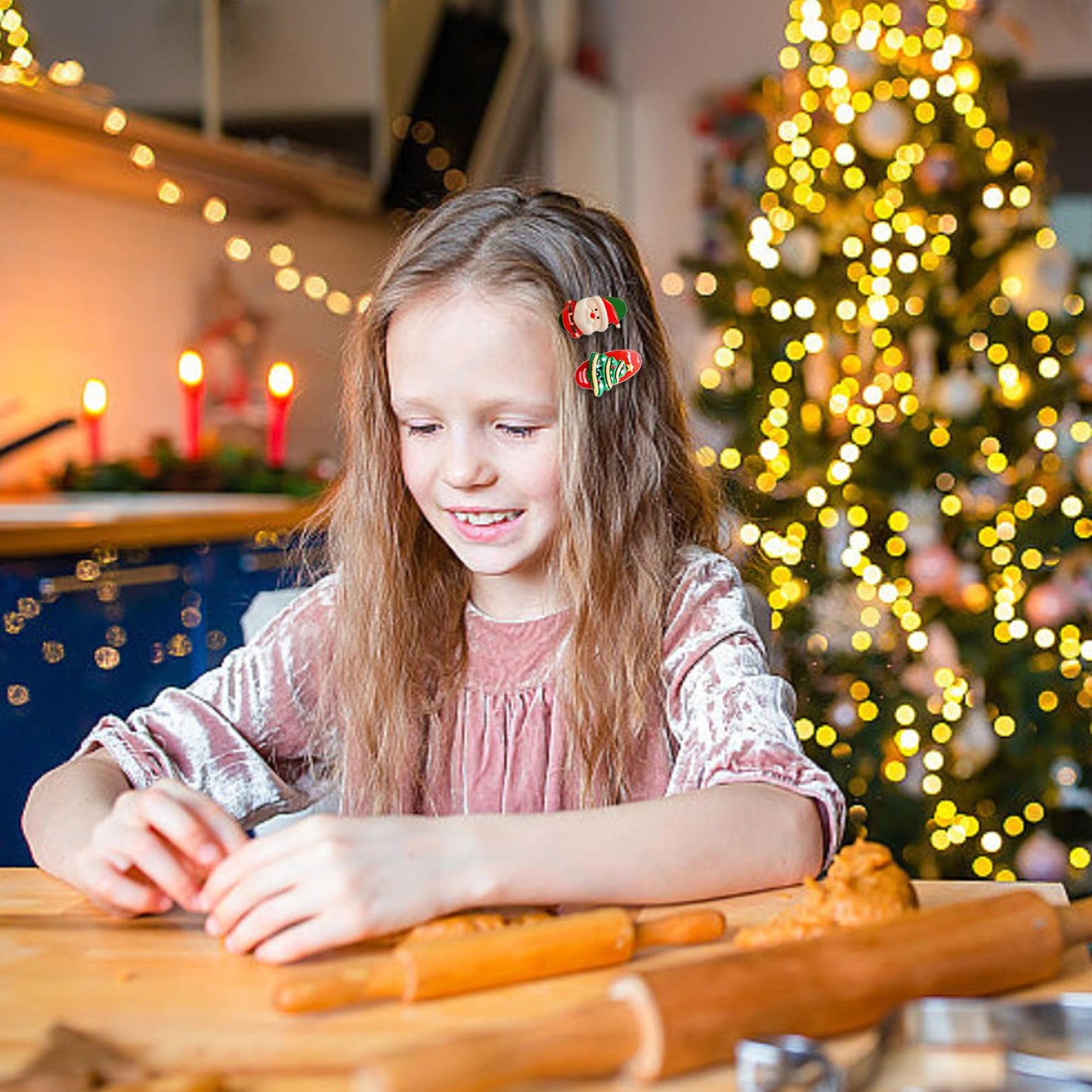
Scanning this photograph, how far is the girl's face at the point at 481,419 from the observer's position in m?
1.13

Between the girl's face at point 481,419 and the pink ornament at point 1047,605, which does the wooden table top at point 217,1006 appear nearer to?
the girl's face at point 481,419

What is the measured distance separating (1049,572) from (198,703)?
6.26 feet

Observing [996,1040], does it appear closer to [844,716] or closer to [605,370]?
[605,370]

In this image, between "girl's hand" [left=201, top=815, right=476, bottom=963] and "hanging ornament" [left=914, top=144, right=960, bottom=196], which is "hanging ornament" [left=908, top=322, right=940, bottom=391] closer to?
"hanging ornament" [left=914, top=144, right=960, bottom=196]

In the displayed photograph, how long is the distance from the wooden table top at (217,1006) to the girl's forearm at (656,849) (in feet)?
Answer: 0.09

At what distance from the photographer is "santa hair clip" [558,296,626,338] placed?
3.95ft

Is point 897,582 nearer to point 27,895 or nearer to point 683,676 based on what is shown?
point 683,676

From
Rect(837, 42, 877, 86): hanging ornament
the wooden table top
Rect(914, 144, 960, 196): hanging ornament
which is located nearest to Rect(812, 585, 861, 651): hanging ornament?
Rect(914, 144, 960, 196): hanging ornament

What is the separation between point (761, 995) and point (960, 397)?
223 cm

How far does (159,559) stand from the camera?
2.95 m

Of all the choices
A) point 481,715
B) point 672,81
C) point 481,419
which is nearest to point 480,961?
point 481,419

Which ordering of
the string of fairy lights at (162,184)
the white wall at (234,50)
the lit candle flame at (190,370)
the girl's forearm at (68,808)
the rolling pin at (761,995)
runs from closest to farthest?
the rolling pin at (761,995) < the girl's forearm at (68,808) < the string of fairy lights at (162,184) < the white wall at (234,50) < the lit candle flame at (190,370)

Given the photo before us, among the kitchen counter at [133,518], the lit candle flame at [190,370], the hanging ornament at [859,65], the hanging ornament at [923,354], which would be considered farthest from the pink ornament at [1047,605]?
the lit candle flame at [190,370]

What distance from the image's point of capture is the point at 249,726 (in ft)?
4.16
